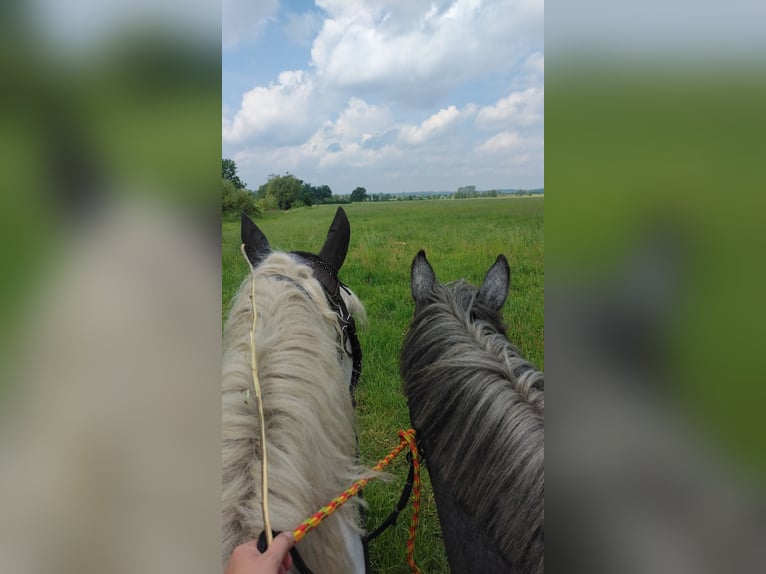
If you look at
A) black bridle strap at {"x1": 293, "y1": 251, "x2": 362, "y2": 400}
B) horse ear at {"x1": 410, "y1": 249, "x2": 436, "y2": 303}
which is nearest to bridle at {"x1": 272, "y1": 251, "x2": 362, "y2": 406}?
black bridle strap at {"x1": 293, "y1": 251, "x2": 362, "y2": 400}

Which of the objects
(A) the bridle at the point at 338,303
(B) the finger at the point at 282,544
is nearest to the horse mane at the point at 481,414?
(A) the bridle at the point at 338,303

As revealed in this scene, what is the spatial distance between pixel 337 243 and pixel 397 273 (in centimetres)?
373

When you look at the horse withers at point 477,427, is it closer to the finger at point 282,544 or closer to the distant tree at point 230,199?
the finger at point 282,544

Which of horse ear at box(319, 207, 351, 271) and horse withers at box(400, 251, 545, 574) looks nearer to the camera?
horse withers at box(400, 251, 545, 574)

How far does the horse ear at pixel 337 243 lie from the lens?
197 cm

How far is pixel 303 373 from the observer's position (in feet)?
4.09

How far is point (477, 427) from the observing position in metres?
1.24

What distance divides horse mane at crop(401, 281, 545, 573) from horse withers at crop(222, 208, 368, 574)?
25 centimetres

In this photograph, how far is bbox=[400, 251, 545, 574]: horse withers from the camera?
1073 mm
